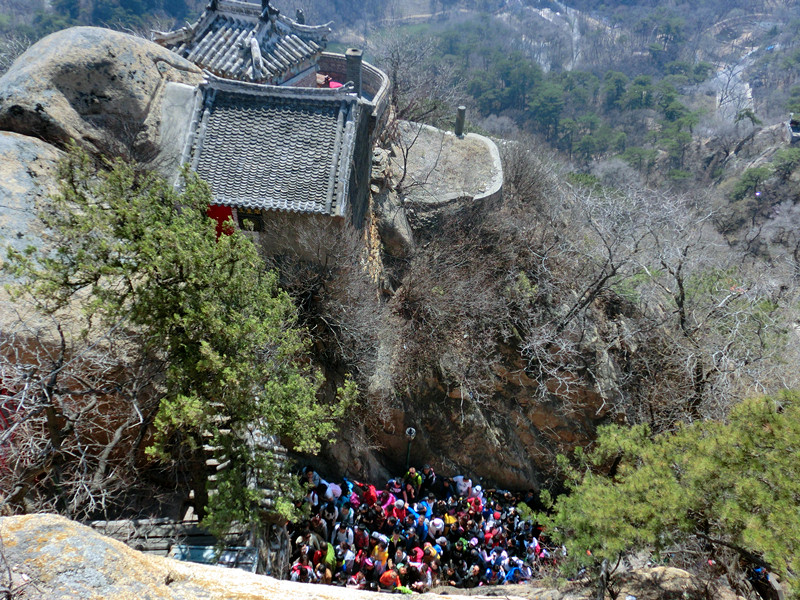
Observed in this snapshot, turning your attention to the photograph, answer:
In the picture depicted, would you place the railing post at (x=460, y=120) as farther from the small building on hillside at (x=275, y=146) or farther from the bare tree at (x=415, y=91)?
the small building on hillside at (x=275, y=146)

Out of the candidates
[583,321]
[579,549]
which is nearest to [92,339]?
[579,549]

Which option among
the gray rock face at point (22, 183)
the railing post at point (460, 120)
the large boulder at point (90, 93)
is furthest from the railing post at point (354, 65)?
the gray rock face at point (22, 183)

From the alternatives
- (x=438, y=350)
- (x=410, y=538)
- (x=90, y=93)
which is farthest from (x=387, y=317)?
(x=90, y=93)

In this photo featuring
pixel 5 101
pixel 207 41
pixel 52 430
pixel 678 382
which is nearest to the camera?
pixel 52 430

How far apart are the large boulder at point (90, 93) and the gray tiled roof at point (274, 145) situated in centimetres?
226

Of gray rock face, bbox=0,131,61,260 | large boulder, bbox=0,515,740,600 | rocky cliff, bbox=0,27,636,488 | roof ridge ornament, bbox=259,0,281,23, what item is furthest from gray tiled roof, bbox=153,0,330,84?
large boulder, bbox=0,515,740,600

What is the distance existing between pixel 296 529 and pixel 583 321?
8190 millimetres

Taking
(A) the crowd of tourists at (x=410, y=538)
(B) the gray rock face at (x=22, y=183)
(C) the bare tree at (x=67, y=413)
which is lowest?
(A) the crowd of tourists at (x=410, y=538)

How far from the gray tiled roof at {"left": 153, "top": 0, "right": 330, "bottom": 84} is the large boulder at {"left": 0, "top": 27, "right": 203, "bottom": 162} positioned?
6.48 feet

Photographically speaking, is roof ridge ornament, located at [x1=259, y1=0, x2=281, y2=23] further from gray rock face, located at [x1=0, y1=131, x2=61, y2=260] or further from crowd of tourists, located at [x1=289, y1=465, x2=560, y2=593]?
crowd of tourists, located at [x1=289, y1=465, x2=560, y2=593]

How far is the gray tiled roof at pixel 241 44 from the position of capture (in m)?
13.5

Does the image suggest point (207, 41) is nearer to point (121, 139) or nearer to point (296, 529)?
point (121, 139)

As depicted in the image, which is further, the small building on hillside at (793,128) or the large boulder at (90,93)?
the small building on hillside at (793,128)

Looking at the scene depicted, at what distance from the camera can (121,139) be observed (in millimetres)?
11070
